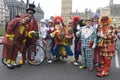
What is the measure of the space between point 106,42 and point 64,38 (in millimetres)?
1891

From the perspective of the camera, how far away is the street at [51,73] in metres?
7.51

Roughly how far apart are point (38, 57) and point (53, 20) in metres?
1.28

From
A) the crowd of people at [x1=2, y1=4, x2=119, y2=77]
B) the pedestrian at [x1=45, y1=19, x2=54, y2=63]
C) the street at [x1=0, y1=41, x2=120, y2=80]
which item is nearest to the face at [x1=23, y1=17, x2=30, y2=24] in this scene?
the crowd of people at [x1=2, y1=4, x2=119, y2=77]

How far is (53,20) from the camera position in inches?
383

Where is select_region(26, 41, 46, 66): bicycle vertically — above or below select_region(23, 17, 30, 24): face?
below

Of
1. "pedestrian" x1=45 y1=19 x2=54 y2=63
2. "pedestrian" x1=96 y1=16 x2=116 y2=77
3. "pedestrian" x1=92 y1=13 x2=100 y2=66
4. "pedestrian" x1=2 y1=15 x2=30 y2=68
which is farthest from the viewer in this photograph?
"pedestrian" x1=45 y1=19 x2=54 y2=63

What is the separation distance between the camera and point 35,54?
Answer: 30.9ft

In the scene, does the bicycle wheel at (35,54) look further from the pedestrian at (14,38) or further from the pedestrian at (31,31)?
the pedestrian at (14,38)

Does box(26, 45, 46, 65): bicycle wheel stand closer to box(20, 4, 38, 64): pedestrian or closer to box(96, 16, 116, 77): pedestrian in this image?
box(20, 4, 38, 64): pedestrian

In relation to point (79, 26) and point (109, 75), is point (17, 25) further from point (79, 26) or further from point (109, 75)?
point (109, 75)

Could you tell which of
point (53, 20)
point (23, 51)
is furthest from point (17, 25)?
point (53, 20)

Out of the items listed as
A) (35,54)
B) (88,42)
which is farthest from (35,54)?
Answer: (88,42)

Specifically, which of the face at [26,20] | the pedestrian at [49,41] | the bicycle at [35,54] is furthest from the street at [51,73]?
the face at [26,20]

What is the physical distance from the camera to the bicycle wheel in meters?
9.23
